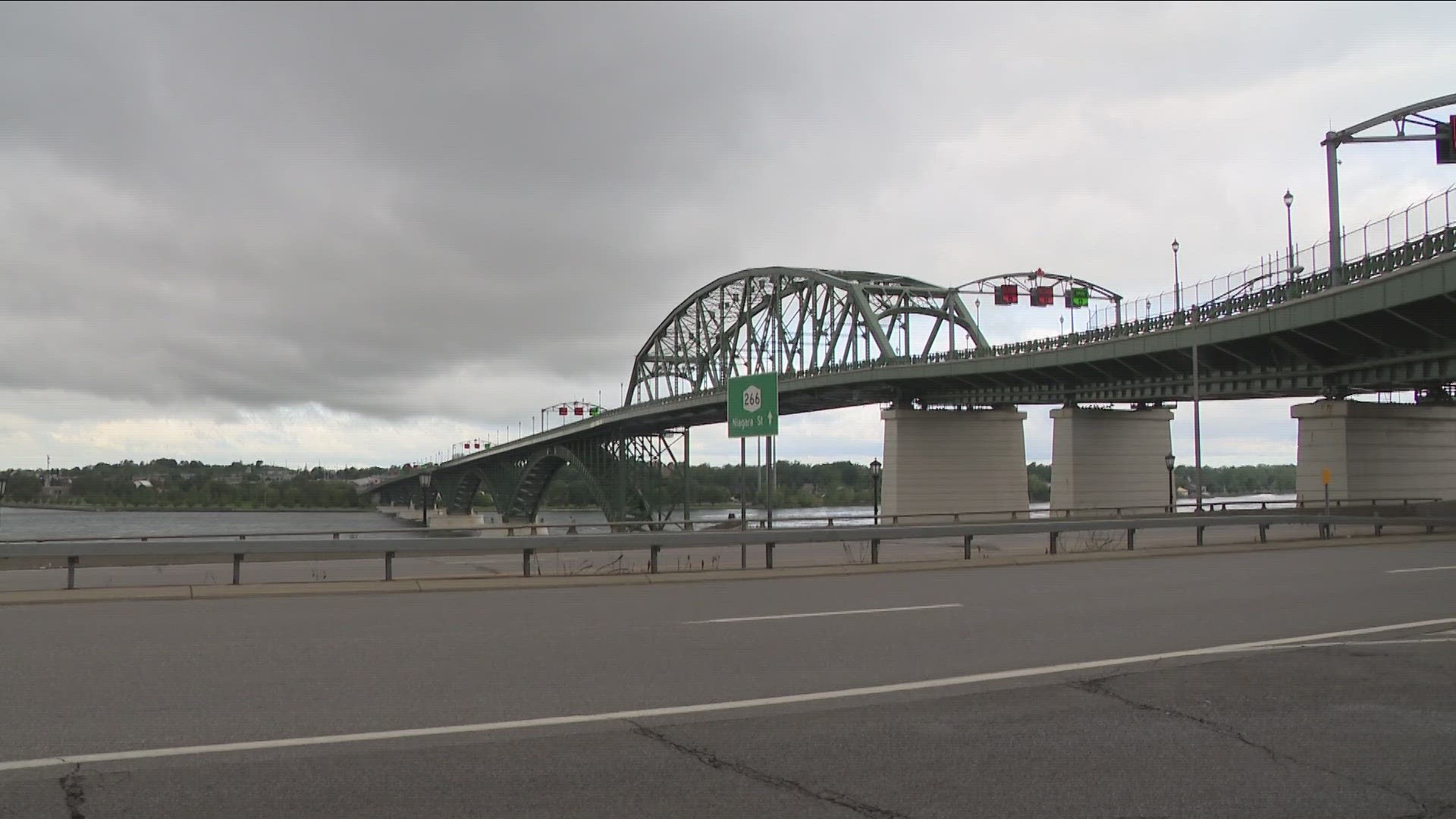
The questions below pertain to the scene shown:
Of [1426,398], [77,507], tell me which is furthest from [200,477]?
[1426,398]

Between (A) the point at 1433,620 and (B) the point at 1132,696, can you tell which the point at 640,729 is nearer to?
(B) the point at 1132,696

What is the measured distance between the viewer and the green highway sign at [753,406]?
18.7 m

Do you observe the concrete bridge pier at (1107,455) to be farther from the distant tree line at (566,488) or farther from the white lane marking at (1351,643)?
the white lane marking at (1351,643)

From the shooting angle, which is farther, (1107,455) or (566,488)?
(566,488)

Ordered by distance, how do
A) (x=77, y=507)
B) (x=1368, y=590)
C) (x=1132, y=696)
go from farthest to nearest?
(x=77, y=507) < (x=1368, y=590) < (x=1132, y=696)

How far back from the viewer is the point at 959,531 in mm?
20312

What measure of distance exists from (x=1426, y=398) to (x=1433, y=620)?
42553 millimetres

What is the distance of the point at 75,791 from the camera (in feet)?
17.3

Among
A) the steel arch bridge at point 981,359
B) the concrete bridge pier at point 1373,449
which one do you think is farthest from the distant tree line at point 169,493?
the concrete bridge pier at point 1373,449

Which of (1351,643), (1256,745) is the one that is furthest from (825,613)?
(1256,745)

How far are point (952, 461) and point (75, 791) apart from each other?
63484mm

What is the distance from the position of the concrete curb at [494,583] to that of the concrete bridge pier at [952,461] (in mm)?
41901

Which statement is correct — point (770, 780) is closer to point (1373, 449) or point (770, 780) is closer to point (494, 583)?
point (494, 583)

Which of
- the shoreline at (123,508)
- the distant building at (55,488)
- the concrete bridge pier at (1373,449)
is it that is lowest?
the shoreline at (123,508)
